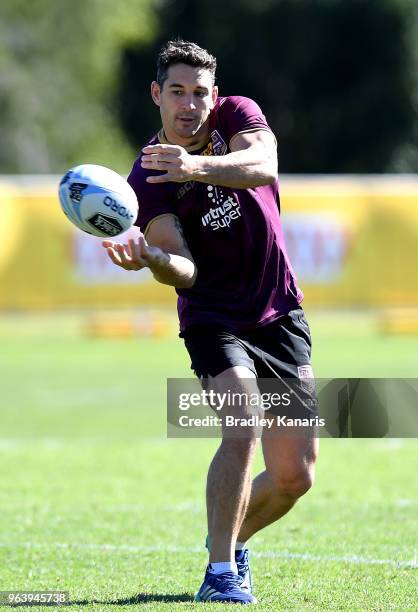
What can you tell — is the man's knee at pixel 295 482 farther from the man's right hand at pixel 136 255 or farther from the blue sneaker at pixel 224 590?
the man's right hand at pixel 136 255

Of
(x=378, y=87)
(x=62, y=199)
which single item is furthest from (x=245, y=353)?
(x=378, y=87)

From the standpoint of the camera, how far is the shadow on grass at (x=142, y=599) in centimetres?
607

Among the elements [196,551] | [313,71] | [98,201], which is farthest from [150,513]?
[313,71]

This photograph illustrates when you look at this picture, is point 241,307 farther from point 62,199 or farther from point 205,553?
point 205,553

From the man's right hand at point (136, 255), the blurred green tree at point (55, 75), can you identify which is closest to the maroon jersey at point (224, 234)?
the man's right hand at point (136, 255)

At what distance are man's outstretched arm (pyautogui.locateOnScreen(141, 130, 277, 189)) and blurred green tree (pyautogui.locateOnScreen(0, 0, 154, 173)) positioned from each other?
1413 inches

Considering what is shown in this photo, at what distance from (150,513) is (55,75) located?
35849 millimetres

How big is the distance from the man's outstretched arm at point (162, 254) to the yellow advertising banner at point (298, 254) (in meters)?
16.9

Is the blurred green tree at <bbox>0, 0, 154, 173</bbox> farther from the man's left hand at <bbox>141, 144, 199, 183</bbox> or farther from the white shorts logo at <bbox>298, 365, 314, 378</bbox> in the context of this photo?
the man's left hand at <bbox>141, 144, 199, 183</bbox>

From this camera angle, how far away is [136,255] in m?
6.06

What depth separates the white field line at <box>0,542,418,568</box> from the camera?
277 inches

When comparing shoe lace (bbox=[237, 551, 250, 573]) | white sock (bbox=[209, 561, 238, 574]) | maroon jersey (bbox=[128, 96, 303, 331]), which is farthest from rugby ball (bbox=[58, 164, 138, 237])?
shoe lace (bbox=[237, 551, 250, 573])

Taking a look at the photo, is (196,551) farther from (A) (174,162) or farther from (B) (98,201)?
(A) (174,162)

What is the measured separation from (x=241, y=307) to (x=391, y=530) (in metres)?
2.28
